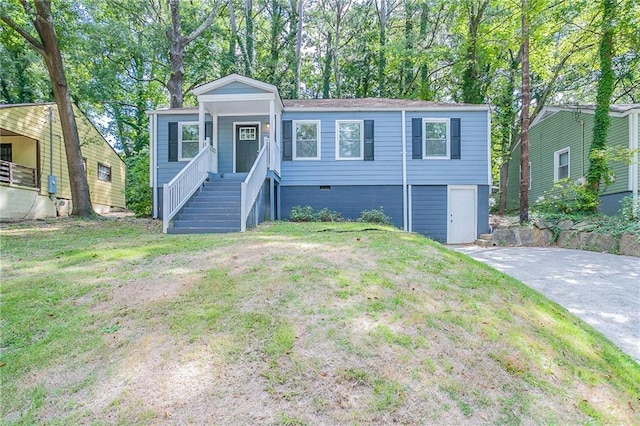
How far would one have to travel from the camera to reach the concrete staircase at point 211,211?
8.42m

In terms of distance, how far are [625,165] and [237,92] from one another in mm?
12115

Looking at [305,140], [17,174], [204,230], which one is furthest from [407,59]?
[17,174]

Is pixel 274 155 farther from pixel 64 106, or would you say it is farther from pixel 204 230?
pixel 64 106

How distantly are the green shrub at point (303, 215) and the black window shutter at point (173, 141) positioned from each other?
4.44 metres

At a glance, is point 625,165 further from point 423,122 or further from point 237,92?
point 237,92

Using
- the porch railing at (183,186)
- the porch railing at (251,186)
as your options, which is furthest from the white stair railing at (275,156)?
the porch railing at (183,186)

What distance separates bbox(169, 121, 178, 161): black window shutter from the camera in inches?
488

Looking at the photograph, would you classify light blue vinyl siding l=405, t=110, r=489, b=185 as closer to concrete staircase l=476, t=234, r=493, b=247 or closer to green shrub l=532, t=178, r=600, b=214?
concrete staircase l=476, t=234, r=493, b=247

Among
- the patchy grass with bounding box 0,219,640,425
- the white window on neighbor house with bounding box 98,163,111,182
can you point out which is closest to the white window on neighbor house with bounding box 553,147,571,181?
the patchy grass with bounding box 0,219,640,425

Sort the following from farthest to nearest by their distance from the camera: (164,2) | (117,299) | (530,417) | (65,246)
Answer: (164,2) → (65,246) → (117,299) → (530,417)

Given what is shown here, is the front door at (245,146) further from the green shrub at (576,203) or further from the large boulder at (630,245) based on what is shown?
the large boulder at (630,245)

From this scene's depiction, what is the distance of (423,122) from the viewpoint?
12.2 meters

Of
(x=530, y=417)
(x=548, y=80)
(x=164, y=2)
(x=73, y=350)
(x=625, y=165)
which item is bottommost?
(x=530, y=417)

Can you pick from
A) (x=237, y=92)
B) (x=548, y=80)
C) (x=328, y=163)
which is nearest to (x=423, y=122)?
(x=328, y=163)
